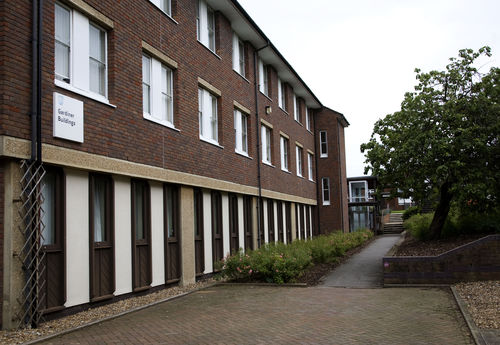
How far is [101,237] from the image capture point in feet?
31.9

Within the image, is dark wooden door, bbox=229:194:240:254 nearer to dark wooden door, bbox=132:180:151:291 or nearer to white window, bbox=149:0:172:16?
dark wooden door, bbox=132:180:151:291

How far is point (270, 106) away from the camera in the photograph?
2145cm

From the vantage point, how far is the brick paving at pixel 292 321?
689cm

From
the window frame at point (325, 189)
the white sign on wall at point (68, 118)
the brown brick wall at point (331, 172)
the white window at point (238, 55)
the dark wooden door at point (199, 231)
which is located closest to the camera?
the white sign on wall at point (68, 118)

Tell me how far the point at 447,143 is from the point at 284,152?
35.6 feet

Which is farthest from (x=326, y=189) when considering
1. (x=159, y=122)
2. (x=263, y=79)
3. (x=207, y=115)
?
(x=159, y=122)

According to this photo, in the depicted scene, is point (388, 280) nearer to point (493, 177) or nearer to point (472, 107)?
point (493, 177)

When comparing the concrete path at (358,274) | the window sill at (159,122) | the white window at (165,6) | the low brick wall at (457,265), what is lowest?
the concrete path at (358,274)

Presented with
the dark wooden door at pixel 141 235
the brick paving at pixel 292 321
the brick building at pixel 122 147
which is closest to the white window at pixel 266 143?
the brick building at pixel 122 147

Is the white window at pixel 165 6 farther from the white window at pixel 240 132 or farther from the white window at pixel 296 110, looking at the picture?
the white window at pixel 296 110

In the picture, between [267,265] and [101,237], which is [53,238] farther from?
[267,265]

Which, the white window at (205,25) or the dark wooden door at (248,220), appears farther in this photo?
the dark wooden door at (248,220)

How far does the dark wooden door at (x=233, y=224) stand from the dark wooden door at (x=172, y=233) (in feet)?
12.5

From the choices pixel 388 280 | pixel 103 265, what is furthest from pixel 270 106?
pixel 103 265
